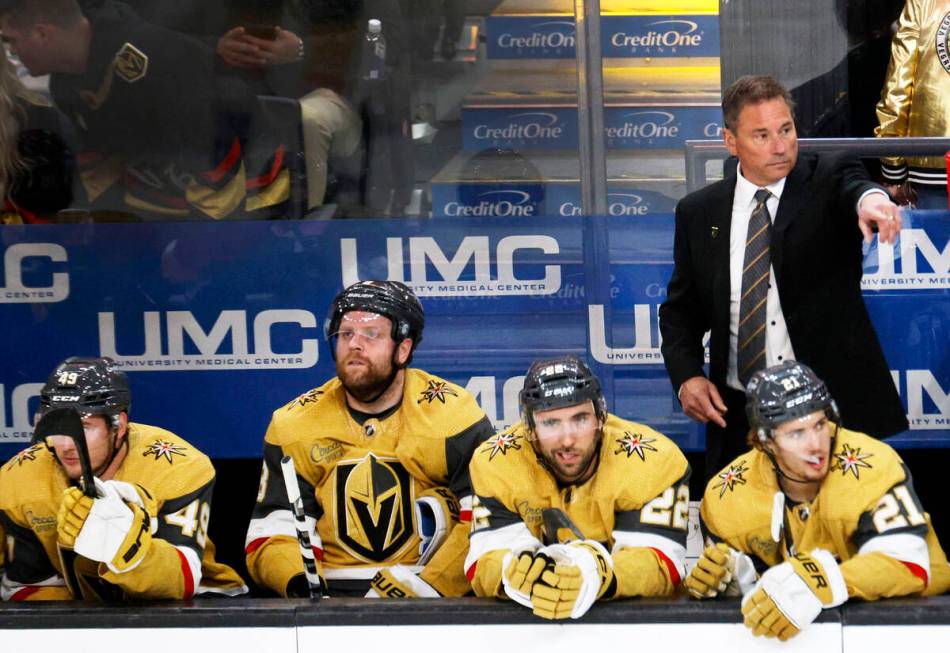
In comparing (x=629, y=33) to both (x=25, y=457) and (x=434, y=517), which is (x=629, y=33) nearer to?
(x=434, y=517)

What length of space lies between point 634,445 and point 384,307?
30.9 inches

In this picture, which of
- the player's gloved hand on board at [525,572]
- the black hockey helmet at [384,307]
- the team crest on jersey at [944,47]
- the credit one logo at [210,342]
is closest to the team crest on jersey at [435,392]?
the black hockey helmet at [384,307]

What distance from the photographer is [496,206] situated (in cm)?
466

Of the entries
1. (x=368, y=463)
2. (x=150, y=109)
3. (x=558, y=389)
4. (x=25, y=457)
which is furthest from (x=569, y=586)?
(x=150, y=109)

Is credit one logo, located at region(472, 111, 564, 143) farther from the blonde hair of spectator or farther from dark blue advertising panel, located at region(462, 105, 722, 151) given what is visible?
the blonde hair of spectator

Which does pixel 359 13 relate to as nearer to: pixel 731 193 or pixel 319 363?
pixel 319 363

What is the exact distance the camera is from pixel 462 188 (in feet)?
15.3

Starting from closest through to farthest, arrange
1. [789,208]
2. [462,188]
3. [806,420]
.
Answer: [806,420] → [789,208] → [462,188]

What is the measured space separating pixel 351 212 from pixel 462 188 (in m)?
0.37

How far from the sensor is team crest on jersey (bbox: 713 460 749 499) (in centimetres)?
324

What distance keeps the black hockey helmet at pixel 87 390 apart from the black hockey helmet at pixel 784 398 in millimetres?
1470

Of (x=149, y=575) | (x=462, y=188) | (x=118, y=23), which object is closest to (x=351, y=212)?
(x=462, y=188)

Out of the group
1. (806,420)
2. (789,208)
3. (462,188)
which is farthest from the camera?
(462,188)

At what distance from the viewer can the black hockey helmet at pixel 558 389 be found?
127 inches
